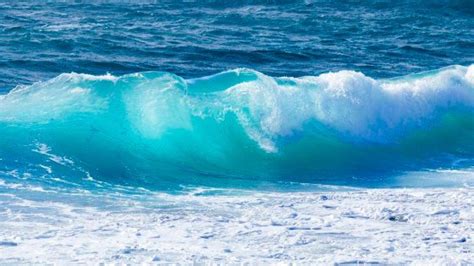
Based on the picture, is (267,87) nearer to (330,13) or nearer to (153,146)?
(153,146)

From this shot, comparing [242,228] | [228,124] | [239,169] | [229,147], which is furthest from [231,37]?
[242,228]

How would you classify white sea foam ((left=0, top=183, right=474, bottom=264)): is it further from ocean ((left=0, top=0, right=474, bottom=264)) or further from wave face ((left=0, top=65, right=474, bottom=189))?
wave face ((left=0, top=65, right=474, bottom=189))

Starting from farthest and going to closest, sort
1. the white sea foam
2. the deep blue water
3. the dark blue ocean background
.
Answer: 1. the dark blue ocean background
2. the deep blue water
3. the white sea foam

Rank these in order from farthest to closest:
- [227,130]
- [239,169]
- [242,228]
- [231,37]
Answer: [231,37]
[227,130]
[239,169]
[242,228]

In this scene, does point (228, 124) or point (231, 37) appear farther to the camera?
point (231, 37)

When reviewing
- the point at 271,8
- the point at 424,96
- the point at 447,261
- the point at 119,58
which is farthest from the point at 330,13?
the point at 447,261

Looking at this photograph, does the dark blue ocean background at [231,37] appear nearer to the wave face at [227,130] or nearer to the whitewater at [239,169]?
the wave face at [227,130]

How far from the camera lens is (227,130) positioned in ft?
32.1

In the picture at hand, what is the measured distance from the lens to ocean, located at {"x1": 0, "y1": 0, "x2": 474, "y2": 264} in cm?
601

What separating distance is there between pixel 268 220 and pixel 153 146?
3.16 m

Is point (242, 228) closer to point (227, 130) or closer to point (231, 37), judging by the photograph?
point (227, 130)

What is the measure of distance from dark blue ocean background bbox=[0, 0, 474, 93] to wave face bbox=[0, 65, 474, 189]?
3.13 m

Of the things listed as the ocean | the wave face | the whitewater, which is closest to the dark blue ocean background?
the ocean

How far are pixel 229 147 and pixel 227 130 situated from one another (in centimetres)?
29
